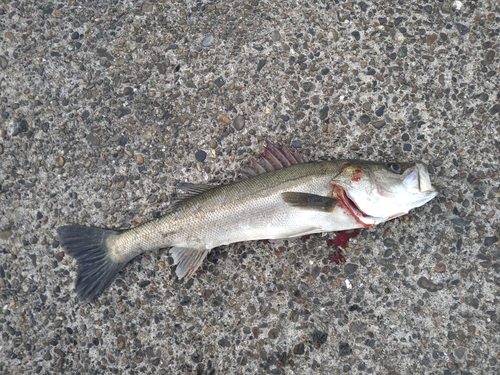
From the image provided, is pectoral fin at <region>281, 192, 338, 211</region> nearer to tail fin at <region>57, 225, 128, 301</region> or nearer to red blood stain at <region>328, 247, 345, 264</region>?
red blood stain at <region>328, 247, 345, 264</region>

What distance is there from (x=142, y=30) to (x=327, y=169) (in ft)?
7.47

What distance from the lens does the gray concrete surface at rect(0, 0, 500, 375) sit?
3598mm

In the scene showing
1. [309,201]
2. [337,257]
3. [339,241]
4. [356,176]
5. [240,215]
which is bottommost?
[337,257]

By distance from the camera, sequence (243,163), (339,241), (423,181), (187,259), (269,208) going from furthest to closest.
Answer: (243,163)
(339,241)
(187,259)
(269,208)
(423,181)

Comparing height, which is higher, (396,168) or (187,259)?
(396,168)

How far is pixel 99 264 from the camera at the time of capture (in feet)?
12.0

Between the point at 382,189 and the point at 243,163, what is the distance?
4.15ft

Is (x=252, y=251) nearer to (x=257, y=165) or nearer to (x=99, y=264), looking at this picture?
(x=257, y=165)

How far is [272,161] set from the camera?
11.9 ft

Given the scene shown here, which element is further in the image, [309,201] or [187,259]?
[187,259]

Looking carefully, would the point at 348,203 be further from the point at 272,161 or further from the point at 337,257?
the point at 272,161

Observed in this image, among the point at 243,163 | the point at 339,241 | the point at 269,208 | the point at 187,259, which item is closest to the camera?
the point at 269,208

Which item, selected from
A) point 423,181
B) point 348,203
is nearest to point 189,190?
point 348,203

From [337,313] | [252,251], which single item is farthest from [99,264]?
[337,313]
